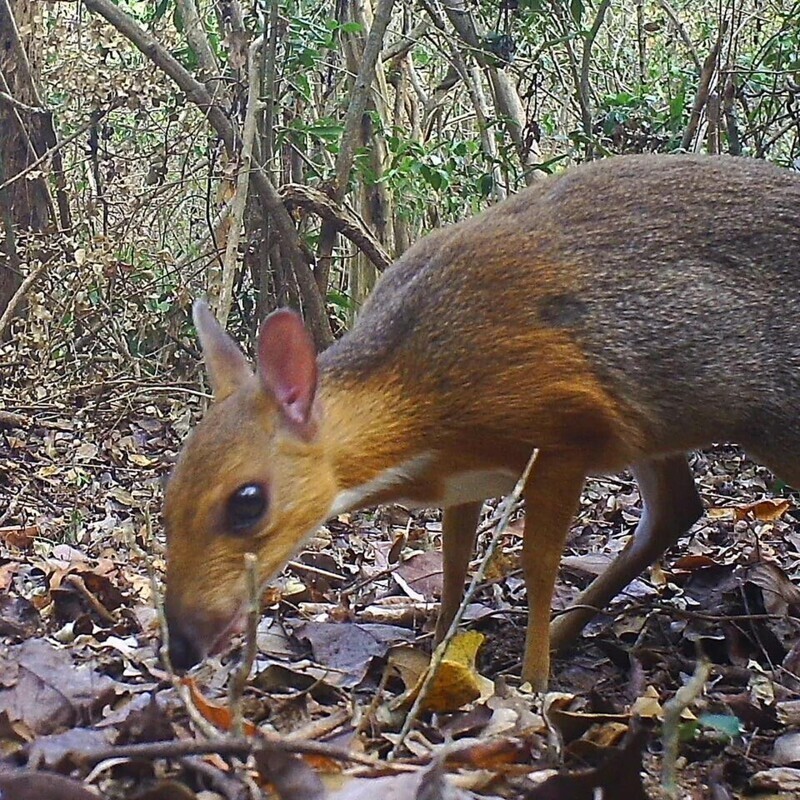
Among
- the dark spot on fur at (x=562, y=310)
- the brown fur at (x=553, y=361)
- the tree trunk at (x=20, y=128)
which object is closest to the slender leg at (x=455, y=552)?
the brown fur at (x=553, y=361)

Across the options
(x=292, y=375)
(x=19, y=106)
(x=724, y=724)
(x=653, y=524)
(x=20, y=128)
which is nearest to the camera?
(x=724, y=724)

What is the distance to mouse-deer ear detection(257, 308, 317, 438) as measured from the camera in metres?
3.64

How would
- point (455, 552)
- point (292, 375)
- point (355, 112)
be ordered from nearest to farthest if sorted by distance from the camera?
point (292, 375)
point (455, 552)
point (355, 112)

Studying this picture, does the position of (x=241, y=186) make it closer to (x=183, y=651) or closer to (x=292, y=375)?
(x=292, y=375)

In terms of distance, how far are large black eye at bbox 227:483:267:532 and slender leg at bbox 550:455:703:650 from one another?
1270mm

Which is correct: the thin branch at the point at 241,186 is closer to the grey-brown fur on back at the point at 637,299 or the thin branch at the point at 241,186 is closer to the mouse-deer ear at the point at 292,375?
the grey-brown fur on back at the point at 637,299

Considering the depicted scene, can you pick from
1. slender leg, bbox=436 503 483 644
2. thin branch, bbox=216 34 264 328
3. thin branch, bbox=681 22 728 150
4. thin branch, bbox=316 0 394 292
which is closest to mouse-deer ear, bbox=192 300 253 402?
slender leg, bbox=436 503 483 644

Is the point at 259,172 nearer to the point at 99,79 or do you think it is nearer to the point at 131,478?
the point at 99,79

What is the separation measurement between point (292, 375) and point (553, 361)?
79 cm

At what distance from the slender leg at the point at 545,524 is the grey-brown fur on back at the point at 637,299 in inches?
11.0

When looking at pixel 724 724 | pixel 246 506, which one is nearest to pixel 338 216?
pixel 246 506

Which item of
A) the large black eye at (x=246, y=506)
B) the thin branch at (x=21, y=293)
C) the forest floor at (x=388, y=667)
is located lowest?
the forest floor at (x=388, y=667)

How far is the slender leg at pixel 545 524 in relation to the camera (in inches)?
149

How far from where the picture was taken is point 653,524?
454 cm
